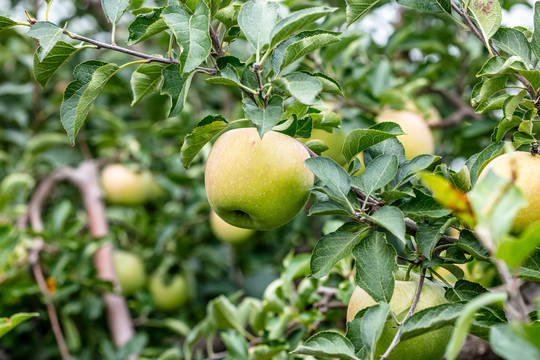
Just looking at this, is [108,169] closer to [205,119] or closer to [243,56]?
[243,56]

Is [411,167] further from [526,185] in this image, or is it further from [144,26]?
[144,26]

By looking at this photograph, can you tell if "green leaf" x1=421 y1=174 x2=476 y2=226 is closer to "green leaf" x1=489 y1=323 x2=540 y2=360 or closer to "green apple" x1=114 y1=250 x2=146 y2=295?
"green leaf" x1=489 y1=323 x2=540 y2=360

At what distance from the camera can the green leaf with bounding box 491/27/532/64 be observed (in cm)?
83

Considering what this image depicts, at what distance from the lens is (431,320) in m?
0.61

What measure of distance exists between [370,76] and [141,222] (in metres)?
1.12

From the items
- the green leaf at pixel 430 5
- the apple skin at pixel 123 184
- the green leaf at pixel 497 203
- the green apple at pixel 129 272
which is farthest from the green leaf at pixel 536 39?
the apple skin at pixel 123 184

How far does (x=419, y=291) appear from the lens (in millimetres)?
783

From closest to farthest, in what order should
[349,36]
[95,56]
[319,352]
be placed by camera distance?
[319,352], [349,36], [95,56]

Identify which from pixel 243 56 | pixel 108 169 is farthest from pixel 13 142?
pixel 243 56

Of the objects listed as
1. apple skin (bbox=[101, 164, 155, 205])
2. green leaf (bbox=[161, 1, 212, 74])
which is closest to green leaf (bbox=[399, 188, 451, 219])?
green leaf (bbox=[161, 1, 212, 74])

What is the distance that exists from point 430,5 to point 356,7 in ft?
0.39

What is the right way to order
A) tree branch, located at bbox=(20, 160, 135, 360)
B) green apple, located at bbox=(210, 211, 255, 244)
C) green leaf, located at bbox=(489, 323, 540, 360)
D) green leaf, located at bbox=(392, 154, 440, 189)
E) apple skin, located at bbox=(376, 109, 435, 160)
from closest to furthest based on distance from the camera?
green leaf, located at bbox=(489, 323, 540, 360), green leaf, located at bbox=(392, 154, 440, 189), apple skin, located at bbox=(376, 109, 435, 160), tree branch, located at bbox=(20, 160, 135, 360), green apple, located at bbox=(210, 211, 255, 244)

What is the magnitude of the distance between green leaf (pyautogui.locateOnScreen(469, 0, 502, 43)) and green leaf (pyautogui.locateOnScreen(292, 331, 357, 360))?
1.65 ft

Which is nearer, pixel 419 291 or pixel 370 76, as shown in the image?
pixel 419 291
